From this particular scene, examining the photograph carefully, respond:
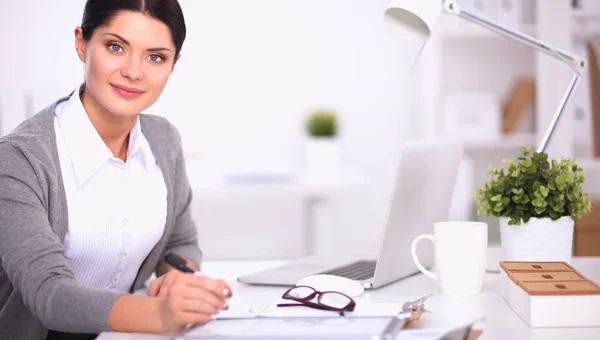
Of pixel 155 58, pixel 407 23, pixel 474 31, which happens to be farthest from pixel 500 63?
pixel 155 58

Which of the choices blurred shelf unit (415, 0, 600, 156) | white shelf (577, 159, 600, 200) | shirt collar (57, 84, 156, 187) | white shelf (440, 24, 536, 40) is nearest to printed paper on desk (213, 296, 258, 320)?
shirt collar (57, 84, 156, 187)

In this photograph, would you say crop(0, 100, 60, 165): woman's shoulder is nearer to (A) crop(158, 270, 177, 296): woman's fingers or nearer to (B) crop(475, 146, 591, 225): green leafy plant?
(A) crop(158, 270, 177, 296): woman's fingers

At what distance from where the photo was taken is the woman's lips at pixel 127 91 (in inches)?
51.9

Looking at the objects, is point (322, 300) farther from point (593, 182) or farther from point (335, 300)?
point (593, 182)

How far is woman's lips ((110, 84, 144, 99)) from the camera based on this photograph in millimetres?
1319

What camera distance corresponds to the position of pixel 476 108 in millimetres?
3035

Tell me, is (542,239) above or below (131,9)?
below

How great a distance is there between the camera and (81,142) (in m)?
1.33

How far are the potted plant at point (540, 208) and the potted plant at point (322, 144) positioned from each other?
196 cm

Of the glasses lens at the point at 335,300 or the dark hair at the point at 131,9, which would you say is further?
the dark hair at the point at 131,9

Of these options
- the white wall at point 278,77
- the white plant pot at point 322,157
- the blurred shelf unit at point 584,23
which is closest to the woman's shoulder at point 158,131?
the white plant pot at point 322,157

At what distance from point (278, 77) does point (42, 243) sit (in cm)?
278

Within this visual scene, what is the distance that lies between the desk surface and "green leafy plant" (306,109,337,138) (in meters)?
1.89

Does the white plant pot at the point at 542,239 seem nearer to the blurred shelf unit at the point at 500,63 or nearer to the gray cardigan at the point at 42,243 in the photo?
the gray cardigan at the point at 42,243
